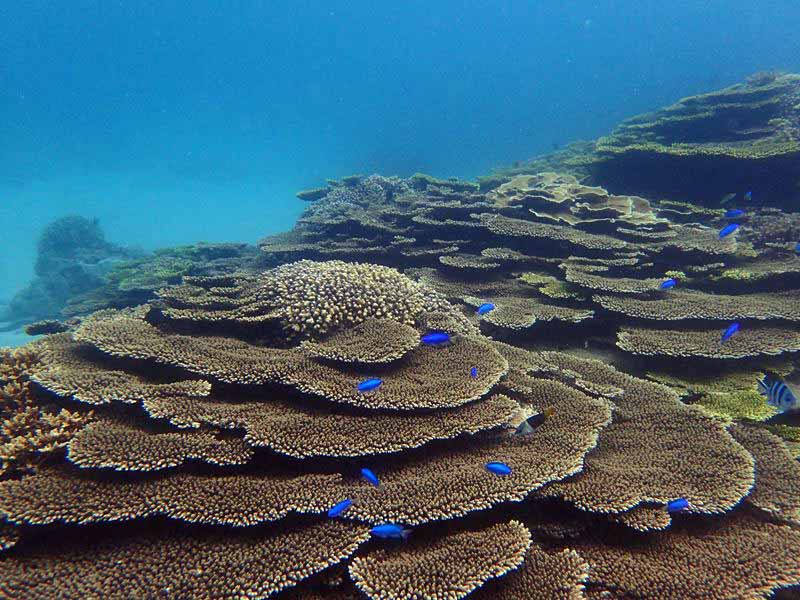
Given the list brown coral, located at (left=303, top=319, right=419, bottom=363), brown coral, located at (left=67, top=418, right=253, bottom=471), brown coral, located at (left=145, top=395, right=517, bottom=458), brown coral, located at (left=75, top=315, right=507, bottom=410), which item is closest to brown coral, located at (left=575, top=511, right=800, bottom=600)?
brown coral, located at (left=145, top=395, right=517, bottom=458)

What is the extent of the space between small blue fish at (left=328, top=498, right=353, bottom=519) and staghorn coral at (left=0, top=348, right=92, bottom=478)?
229cm

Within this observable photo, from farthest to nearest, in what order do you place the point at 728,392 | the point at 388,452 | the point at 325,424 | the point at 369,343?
1. the point at 728,392
2. the point at 369,343
3. the point at 325,424
4. the point at 388,452

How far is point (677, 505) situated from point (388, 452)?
2.26 m

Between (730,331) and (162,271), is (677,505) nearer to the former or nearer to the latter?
(730,331)

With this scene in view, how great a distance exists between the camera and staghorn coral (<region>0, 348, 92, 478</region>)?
324 centimetres

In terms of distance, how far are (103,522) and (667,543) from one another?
4.23 meters

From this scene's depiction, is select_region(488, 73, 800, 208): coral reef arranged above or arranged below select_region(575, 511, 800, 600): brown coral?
above

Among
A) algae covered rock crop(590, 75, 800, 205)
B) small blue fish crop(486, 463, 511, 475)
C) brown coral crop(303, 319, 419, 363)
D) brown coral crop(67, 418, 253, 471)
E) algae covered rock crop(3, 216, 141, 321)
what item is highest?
algae covered rock crop(590, 75, 800, 205)

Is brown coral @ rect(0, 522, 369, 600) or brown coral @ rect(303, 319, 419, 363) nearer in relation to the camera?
brown coral @ rect(0, 522, 369, 600)

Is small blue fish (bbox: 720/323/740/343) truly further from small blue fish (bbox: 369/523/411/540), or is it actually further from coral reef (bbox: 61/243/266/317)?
coral reef (bbox: 61/243/266/317)

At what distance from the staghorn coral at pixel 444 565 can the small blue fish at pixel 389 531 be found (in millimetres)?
99

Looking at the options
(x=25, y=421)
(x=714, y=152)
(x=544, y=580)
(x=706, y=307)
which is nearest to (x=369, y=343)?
(x=544, y=580)

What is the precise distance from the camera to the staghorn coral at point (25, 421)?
10.6 feet

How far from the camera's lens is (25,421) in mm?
3631
